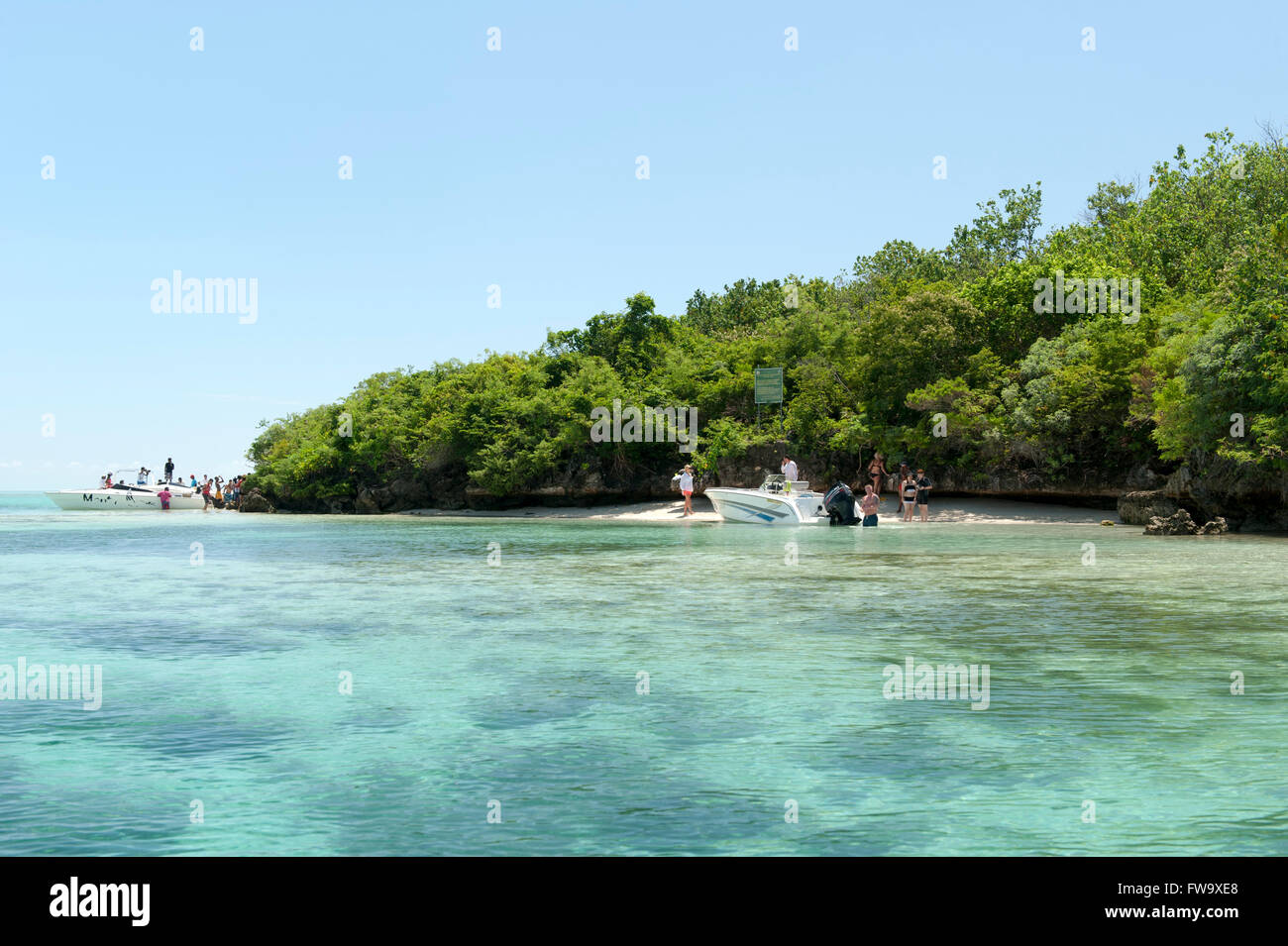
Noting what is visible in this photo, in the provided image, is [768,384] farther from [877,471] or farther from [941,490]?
[941,490]

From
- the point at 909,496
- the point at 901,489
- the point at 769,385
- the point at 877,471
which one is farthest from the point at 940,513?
the point at 769,385

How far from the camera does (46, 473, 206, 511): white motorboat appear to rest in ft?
178

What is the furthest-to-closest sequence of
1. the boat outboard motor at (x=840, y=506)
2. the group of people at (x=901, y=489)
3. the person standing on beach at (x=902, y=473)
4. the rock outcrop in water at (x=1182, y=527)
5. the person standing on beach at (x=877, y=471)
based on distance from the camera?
the person standing on beach at (x=877, y=471), the person standing on beach at (x=902, y=473), the boat outboard motor at (x=840, y=506), the group of people at (x=901, y=489), the rock outcrop in water at (x=1182, y=527)

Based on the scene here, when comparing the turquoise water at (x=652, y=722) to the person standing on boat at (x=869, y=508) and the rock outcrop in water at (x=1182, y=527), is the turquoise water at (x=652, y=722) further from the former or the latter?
the person standing on boat at (x=869, y=508)

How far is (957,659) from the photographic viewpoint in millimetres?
8102

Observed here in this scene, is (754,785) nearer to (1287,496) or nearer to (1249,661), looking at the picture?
(1249,661)

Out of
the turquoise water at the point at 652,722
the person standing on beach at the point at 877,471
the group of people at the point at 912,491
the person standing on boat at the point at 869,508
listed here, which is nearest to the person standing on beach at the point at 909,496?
the group of people at the point at 912,491

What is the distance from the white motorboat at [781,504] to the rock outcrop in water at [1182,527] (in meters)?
8.98

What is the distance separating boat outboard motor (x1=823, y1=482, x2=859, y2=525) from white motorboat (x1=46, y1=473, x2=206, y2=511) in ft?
128

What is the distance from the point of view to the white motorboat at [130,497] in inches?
2133

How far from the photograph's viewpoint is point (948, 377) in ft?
124

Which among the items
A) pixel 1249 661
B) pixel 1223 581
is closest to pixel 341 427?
pixel 1223 581

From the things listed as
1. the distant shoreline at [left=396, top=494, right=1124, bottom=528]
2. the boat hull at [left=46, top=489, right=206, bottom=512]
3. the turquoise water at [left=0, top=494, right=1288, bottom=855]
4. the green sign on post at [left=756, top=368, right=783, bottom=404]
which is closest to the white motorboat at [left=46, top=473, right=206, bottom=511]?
the boat hull at [left=46, top=489, right=206, bottom=512]

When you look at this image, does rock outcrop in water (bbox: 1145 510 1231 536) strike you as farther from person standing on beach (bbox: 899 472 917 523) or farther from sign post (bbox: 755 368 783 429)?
sign post (bbox: 755 368 783 429)
